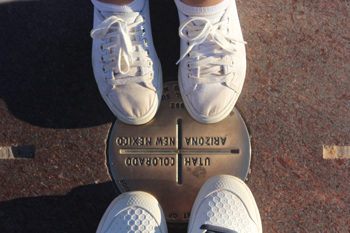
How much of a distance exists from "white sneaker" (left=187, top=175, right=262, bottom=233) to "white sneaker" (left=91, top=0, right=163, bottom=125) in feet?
1.85

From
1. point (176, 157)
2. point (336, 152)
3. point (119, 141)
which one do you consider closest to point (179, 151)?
point (176, 157)

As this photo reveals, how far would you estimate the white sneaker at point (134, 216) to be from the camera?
1.25 m

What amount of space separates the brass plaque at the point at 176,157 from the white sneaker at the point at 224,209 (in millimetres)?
90

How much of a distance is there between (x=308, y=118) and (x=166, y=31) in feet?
3.53

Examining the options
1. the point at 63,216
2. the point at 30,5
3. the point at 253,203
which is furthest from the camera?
the point at 30,5

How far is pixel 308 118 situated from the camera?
147 cm

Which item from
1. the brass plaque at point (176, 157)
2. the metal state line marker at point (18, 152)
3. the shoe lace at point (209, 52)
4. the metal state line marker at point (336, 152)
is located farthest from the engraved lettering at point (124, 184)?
the metal state line marker at point (336, 152)

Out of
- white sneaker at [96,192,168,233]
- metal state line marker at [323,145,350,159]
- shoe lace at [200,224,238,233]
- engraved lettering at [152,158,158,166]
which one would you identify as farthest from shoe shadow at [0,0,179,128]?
metal state line marker at [323,145,350,159]

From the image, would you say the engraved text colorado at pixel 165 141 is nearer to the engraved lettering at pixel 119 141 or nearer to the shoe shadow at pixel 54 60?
the engraved lettering at pixel 119 141

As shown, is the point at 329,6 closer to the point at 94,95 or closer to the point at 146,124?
the point at 146,124

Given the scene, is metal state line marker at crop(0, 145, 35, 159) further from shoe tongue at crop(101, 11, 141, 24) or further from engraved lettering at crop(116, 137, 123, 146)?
shoe tongue at crop(101, 11, 141, 24)

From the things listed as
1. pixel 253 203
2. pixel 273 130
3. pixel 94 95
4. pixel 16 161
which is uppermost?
pixel 94 95

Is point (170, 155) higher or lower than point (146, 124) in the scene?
lower

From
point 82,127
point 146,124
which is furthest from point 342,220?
point 82,127
